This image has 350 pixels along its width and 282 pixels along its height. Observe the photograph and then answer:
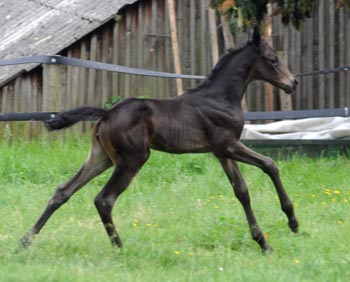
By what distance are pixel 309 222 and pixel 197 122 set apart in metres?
1.63

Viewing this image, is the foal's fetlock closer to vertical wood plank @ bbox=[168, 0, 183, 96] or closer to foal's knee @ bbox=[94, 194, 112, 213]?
foal's knee @ bbox=[94, 194, 112, 213]

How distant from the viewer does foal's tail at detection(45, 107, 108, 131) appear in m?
7.96

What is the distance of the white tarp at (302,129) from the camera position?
11.9 m

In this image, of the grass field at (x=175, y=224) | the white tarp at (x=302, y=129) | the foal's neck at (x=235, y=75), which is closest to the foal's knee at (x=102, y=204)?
the grass field at (x=175, y=224)

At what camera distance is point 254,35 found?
8.46 m

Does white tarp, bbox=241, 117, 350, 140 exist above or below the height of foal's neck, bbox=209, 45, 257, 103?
below

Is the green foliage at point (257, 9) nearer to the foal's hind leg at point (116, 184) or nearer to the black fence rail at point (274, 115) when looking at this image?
the black fence rail at point (274, 115)

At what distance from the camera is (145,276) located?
22.2ft

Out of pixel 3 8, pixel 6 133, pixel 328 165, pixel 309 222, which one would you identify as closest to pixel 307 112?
pixel 328 165

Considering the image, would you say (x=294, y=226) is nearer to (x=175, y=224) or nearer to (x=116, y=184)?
(x=175, y=224)

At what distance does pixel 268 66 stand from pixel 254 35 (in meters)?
0.35

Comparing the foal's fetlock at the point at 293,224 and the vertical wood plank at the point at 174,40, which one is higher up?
the vertical wood plank at the point at 174,40

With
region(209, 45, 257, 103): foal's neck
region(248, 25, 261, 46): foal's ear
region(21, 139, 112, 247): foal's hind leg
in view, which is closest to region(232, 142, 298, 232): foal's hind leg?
region(209, 45, 257, 103): foal's neck

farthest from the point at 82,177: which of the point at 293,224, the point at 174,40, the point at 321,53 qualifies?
the point at 321,53
